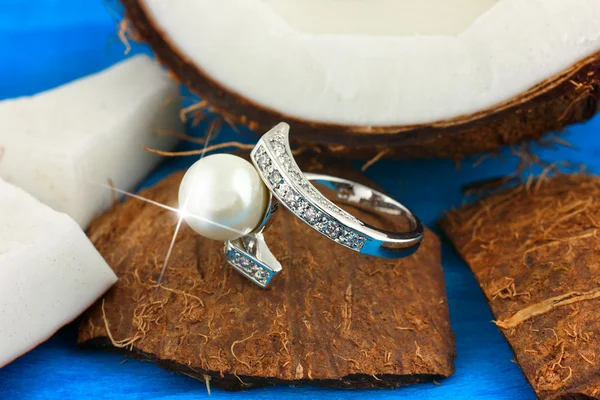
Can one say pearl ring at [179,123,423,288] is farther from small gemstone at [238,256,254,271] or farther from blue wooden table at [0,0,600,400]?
blue wooden table at [0,0,600,400]

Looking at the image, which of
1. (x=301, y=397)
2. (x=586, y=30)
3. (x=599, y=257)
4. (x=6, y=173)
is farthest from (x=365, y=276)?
(x=6, y=173)

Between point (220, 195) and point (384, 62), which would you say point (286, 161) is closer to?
point (220, 195)

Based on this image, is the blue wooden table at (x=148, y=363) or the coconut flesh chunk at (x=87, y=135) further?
the coconut flesh chunk at (x=87, y=135)

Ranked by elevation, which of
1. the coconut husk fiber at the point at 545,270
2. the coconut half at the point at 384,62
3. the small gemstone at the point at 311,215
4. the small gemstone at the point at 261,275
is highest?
the coconut half at the point at 384,62

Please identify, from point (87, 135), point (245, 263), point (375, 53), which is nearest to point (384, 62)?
point (375, 53)

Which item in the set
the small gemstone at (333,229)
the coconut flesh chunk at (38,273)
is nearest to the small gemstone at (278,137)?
the small gemstone at (333,229)

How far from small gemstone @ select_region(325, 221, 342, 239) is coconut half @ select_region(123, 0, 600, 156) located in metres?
0.15

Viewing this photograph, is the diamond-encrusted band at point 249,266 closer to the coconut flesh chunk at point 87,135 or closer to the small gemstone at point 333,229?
the small gemstone at point 333,229

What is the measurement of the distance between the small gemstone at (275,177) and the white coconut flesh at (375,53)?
0.45ft

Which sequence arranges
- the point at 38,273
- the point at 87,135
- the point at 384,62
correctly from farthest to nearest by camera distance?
the point at 87,135, the point at 384,62, the point at 38,273

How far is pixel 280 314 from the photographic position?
24.9 inches

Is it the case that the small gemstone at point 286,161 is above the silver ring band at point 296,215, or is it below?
above

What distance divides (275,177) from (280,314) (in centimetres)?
15

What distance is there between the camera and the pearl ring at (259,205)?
60 cm
